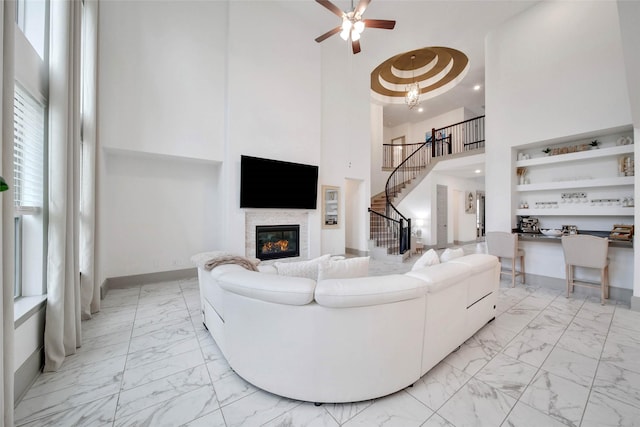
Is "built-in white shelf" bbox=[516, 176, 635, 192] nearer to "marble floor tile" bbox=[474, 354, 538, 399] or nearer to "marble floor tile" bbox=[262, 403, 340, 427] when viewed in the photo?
"marble floor tile" bbox=[474, 354, 538, 399]

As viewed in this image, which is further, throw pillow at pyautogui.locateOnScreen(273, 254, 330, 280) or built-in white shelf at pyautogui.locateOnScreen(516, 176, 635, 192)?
built-in white shelf at pyautogui.locateOnScreen(516, 176, 635, 192)

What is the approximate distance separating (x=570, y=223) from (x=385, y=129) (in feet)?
28.8

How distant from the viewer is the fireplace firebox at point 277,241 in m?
4.96

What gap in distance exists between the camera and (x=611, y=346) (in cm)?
233

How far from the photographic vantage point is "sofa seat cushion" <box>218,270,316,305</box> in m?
1.48

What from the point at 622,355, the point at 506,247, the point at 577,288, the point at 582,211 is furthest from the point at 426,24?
the point at 622,355

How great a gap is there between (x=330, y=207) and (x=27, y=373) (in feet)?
16.9

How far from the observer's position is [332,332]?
147cm

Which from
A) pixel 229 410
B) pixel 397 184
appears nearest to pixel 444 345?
pixel 229 410

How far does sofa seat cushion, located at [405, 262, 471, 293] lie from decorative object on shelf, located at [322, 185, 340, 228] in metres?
4.01

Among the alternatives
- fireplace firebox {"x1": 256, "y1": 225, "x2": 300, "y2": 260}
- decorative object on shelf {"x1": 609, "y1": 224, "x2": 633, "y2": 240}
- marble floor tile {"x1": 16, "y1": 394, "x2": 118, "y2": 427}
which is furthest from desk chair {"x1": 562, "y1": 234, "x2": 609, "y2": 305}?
marble floor tile {"x1": 16, "y1": 394, "x2": 118, "y2": 427}

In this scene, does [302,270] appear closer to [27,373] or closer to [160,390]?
[160,390]

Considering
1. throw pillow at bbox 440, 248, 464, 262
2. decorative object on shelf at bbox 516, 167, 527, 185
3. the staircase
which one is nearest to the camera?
throw pillow at bbox 440, 248, 464, 262

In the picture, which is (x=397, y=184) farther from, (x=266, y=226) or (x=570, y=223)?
(x=266, y=226)
